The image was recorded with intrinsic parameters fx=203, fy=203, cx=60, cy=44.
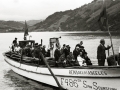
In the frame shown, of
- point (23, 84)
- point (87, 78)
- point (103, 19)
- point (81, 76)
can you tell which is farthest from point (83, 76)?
point (23, 84)

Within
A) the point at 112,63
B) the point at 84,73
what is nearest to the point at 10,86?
the point at 84,73

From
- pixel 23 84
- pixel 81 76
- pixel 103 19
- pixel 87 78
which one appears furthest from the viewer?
pixel 23 84

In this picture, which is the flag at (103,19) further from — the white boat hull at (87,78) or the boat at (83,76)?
the white boat hull at (87,78)

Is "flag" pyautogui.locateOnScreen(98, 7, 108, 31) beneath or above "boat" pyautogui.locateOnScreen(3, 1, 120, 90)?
above

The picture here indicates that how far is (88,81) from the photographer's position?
11406 mm

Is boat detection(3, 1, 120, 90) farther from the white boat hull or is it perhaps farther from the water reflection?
the water reflection

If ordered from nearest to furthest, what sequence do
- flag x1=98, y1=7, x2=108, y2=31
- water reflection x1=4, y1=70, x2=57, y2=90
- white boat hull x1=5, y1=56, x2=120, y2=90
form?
white boat hull x1=5, y1=56, x2=120, y2=90 → flag x1=98, y1=7, x2=108, y2=31 → water reflection x1=4, y1=70, x2=57, y2=90

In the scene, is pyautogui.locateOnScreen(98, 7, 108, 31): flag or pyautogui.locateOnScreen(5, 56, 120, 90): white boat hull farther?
pyautogui.locateOnScreen(98, 7, 108, 31): flag

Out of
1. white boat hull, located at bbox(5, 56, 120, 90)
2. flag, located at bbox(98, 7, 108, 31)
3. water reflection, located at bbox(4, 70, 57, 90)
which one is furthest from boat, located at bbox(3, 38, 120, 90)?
flag, located at bbox(98, 7, 108, 31)

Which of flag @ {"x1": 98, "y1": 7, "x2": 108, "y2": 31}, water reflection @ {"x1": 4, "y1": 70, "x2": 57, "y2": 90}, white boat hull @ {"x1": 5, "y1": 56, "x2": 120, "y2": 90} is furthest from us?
Answer: water reflection @ {"x1": 4, "y1": 70, "x2": 57, "y2": 90}

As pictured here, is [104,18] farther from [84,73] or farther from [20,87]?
[20,87]

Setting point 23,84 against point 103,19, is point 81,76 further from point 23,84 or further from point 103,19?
point 23,84

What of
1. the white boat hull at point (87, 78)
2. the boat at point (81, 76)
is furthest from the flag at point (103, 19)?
the white boat hull at point (87, 78)

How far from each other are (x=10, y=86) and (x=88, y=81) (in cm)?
871
